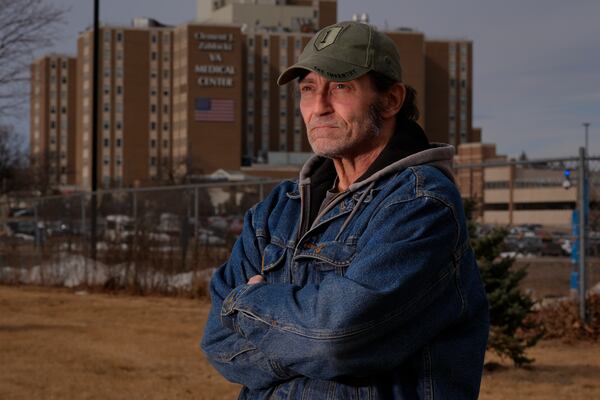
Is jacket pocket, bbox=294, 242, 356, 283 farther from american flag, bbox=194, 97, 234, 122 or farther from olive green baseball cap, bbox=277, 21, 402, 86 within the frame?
american flag, bbox=194, 97, 234, 122

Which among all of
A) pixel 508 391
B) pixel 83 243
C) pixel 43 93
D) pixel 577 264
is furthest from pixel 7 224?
pixel 43 93

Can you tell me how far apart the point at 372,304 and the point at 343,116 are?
60cm

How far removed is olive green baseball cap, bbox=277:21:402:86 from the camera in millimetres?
2619

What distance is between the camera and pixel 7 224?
885 inches

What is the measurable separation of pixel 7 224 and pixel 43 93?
144 meters

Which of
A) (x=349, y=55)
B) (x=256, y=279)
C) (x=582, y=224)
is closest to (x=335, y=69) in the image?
(x=349, y=55)

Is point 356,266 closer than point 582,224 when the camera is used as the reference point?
Yes

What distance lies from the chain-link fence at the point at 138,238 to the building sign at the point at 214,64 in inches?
4895

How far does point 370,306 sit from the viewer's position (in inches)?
91.3

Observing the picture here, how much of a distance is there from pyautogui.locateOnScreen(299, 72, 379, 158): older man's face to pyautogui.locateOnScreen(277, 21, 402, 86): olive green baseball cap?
0.16ft

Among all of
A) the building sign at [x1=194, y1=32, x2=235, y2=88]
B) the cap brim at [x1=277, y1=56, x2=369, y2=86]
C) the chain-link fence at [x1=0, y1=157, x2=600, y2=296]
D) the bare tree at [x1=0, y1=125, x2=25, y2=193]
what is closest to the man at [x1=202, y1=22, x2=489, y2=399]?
the cap brim at [x1=277, y1=56, x2=369, y2=86]

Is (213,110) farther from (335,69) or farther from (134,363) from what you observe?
(335,69)

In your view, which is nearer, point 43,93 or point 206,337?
point 206,337

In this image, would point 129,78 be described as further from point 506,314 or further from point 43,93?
point 506,314
